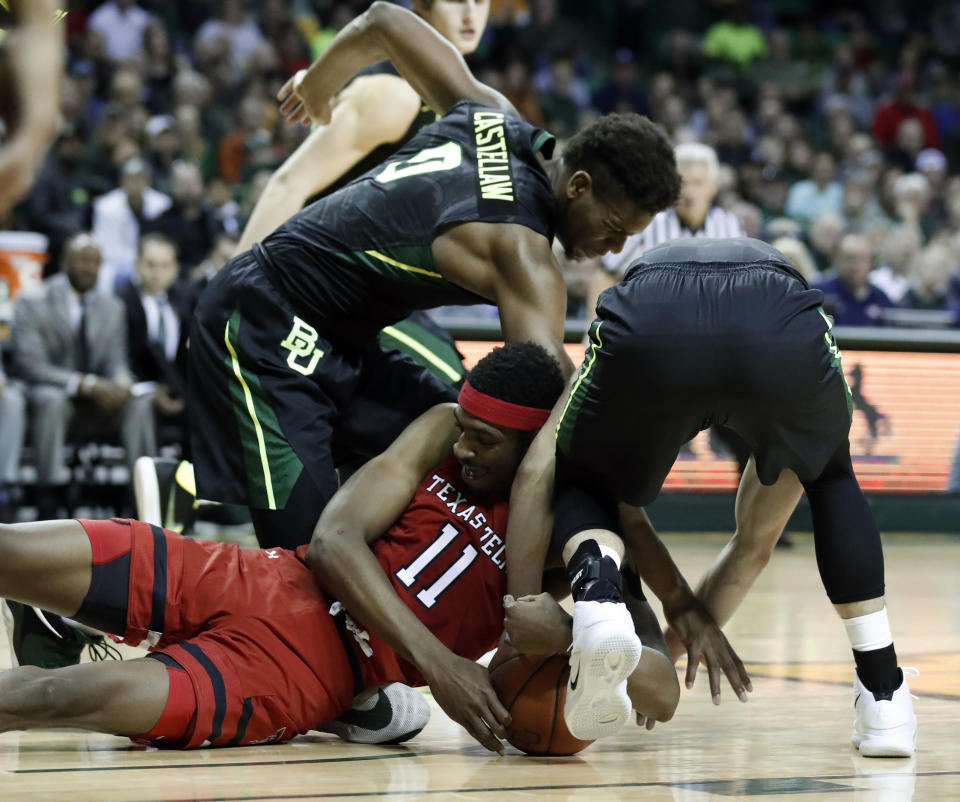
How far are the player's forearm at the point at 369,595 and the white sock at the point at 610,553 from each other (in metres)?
0.35

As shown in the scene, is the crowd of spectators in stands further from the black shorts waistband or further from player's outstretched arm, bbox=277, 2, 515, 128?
the black shorts waistband

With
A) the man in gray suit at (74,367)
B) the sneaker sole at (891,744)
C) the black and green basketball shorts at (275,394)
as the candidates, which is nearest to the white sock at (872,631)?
the sneaker sole at (891,744)

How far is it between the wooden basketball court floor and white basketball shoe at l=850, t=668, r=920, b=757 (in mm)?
37

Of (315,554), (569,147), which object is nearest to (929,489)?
(569,147)

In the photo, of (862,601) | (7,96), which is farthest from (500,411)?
(7,96)

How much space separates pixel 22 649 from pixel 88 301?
16.3 ft

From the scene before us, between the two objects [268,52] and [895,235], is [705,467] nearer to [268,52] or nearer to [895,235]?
[895,235]

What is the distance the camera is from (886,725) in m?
2.83

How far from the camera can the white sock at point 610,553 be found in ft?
9.29

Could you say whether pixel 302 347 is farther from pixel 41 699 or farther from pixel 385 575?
pixel 41 699

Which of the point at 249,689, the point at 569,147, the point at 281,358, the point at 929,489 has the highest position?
the point at 569,147

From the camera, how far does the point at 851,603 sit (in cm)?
291

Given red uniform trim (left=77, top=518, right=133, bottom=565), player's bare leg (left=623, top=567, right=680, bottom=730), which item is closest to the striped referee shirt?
player's bare leg (left=623, top=567, right=680, bottom=730)

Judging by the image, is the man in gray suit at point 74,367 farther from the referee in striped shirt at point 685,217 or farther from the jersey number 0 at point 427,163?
the jersey number 0 at point 427,163
